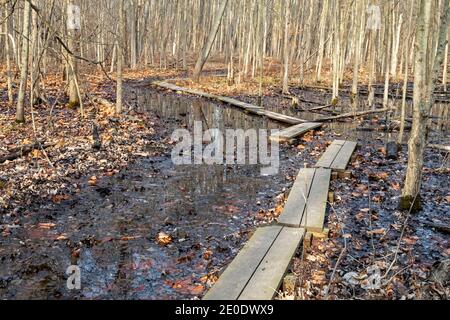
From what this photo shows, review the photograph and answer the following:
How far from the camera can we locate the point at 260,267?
4723 millimetres

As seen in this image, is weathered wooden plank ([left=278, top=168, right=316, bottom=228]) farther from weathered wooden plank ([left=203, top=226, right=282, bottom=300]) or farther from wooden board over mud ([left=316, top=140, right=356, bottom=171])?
wooden board over mud ([left=316, top=140, right=356, bottom=171])

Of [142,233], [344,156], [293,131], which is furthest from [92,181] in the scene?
[293,131]

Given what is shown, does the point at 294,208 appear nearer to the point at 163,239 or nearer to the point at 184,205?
the point at 184,205

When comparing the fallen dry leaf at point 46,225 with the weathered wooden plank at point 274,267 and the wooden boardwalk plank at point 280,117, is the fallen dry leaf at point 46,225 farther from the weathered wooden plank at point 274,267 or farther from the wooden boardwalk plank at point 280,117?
the wooden boardwalk plank at point 280,117

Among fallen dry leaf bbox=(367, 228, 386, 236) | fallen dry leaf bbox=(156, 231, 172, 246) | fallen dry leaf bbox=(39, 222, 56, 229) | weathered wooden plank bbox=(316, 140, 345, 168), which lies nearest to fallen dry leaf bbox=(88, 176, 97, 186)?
fallen dry leaf bbox=(39, 222, 56, 229)

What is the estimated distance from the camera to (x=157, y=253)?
18.0 feet

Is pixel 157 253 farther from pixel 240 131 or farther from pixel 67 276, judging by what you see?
pixel 240 131

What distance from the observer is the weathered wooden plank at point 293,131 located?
39.5 ft

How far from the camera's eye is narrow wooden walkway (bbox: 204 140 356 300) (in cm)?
424

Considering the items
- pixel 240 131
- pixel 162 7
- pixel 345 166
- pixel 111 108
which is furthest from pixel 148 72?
pixel 345 166

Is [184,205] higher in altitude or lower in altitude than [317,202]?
lower

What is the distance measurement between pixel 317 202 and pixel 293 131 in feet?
20.2

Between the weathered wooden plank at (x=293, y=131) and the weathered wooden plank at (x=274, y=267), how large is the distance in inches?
257
